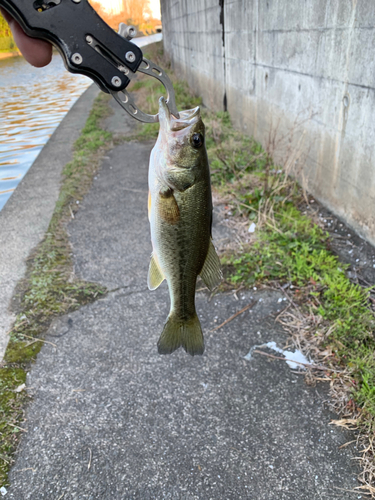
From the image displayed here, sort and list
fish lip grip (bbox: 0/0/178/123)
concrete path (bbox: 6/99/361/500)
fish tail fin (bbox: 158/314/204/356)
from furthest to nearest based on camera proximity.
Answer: concrete path (bbox: 6/99/361/500)
fish tail fin (bbox: 158/314/204/356)
fish lip grip (bbox: 0/0/178/123)

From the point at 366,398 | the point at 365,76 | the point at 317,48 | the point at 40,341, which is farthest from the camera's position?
the point at 317,48

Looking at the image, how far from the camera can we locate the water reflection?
25.7 feet

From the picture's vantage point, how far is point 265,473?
89.0 inches

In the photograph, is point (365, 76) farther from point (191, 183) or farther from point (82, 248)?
point (82, 248)

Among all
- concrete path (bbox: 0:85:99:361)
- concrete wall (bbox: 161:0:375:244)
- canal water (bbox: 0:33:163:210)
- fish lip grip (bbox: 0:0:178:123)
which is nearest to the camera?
fish lip grip (bbox: 0:0:178:123)

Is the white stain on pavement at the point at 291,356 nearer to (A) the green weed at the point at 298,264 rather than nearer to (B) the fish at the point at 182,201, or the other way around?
(A) the green weed at the point at 298,264

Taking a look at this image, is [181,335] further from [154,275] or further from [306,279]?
[306,279]

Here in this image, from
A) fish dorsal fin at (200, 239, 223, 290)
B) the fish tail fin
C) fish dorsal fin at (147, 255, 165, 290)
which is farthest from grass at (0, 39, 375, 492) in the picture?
fish dorsal fin at (147, 255, 165, 290)

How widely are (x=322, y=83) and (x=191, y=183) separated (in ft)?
11.0

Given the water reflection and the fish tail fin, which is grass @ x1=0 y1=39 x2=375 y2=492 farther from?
the water reflection

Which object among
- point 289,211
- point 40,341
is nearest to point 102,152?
point 289,211

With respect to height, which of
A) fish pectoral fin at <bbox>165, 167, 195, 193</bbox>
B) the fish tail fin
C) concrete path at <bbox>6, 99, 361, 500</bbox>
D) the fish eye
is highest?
the fish eye

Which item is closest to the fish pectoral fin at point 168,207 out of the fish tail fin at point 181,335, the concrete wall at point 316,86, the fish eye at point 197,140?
the fish eye at point 197,140

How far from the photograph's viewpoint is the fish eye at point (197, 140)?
1495mm
